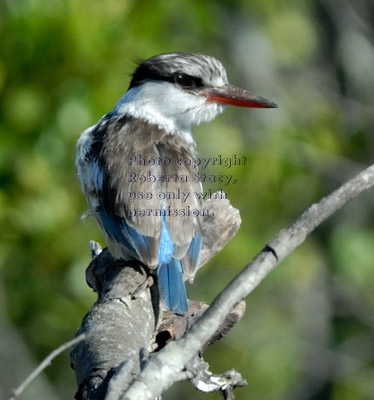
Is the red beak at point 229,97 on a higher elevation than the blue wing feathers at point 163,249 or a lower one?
higher

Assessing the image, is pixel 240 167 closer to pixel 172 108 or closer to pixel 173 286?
pixel 172 108

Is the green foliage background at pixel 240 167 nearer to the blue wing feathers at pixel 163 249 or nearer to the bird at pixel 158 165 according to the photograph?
the bird at pixel 158 165

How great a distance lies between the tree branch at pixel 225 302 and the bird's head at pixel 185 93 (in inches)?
71.1

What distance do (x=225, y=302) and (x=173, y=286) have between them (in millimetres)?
1232

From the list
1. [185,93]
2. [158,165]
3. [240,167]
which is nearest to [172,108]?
[185,93]

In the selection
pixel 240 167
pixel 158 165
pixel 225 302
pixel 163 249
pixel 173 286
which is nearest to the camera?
pixel 225 302

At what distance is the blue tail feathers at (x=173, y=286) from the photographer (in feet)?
10.2

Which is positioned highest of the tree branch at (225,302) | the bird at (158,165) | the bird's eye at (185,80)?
the bird's eye at (185,80)

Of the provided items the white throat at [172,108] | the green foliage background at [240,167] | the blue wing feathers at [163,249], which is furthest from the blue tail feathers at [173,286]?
the green foliage background at [240,167]

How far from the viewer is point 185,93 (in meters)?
4.12

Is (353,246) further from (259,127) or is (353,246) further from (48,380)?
(48,380)

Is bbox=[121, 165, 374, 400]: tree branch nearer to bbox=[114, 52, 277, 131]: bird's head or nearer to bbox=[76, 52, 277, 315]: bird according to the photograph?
bbox=[76, 52, 277, 315]: bird

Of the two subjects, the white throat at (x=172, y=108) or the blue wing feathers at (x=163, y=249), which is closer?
the blue wing feathers at (x=163, y=249)

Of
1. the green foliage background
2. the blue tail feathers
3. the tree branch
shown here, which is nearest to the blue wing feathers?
the blue tail feathers
